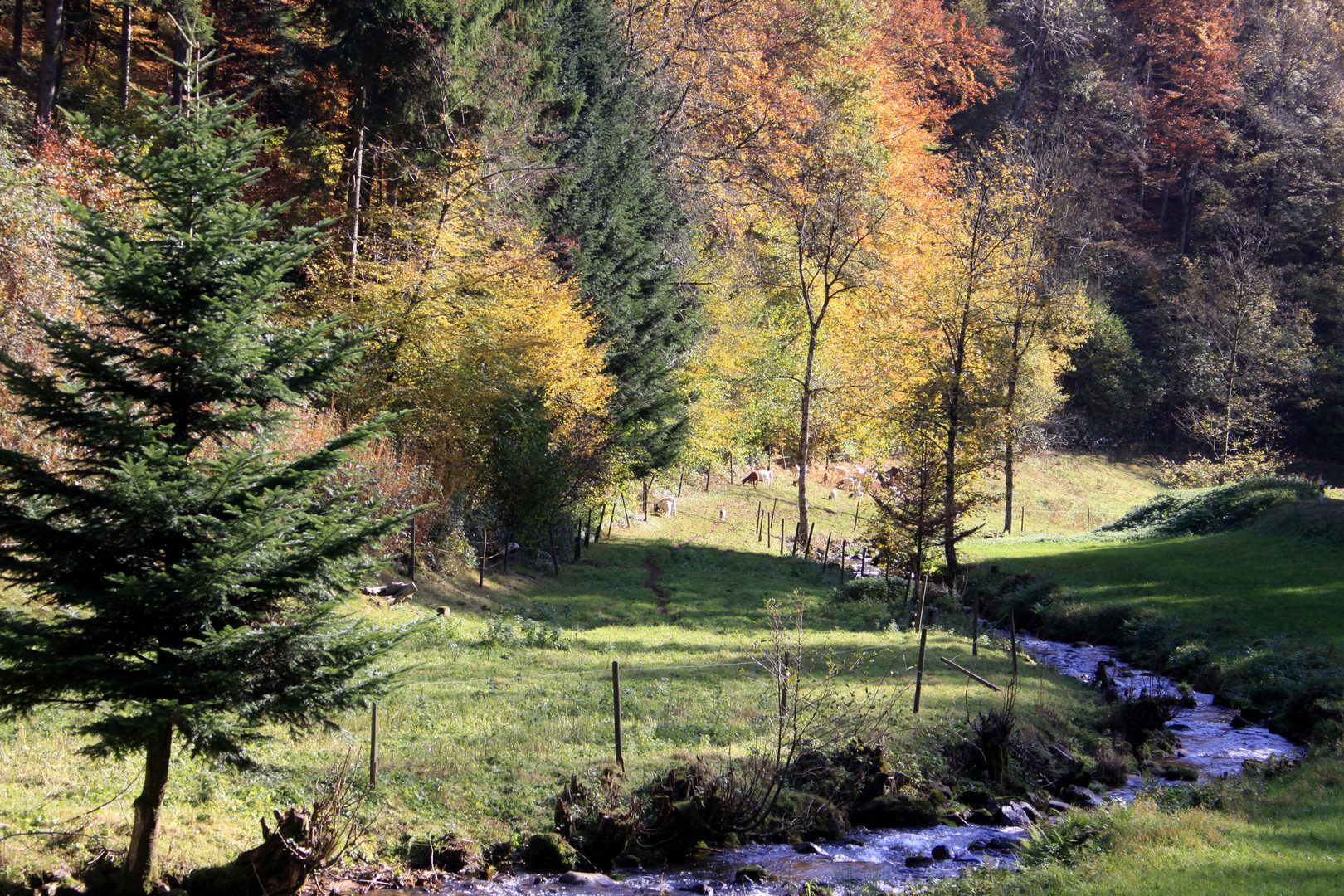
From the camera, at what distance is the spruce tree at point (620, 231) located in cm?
3659

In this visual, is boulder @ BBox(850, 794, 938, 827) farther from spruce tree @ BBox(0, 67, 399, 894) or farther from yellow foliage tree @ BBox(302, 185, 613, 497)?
yellow foliage tree @ BBox(302, 185, 613, 497)

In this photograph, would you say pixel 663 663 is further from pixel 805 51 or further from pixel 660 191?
pixel 805 51

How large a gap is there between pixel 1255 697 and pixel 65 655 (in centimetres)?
2125

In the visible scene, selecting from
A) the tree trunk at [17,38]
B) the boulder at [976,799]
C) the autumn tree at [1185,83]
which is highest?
the autumn tree at [1185,83]

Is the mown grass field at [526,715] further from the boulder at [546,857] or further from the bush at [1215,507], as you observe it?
the bush at [1215,507]

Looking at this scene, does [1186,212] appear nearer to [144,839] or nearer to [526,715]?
[526,715]

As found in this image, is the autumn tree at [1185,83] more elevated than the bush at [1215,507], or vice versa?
the autumn tree at [1185,83]

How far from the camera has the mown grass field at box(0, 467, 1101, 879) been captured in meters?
9.56

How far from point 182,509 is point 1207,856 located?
10.8 meters

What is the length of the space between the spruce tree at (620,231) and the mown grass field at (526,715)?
40.6 feet

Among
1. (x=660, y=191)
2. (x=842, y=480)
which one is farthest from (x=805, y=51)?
(x=842, y=480)

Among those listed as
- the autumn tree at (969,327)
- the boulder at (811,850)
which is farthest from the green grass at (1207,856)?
the autumn tree at (969,327)

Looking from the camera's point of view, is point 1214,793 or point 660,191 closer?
point 1214,793

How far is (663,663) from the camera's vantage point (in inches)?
686
